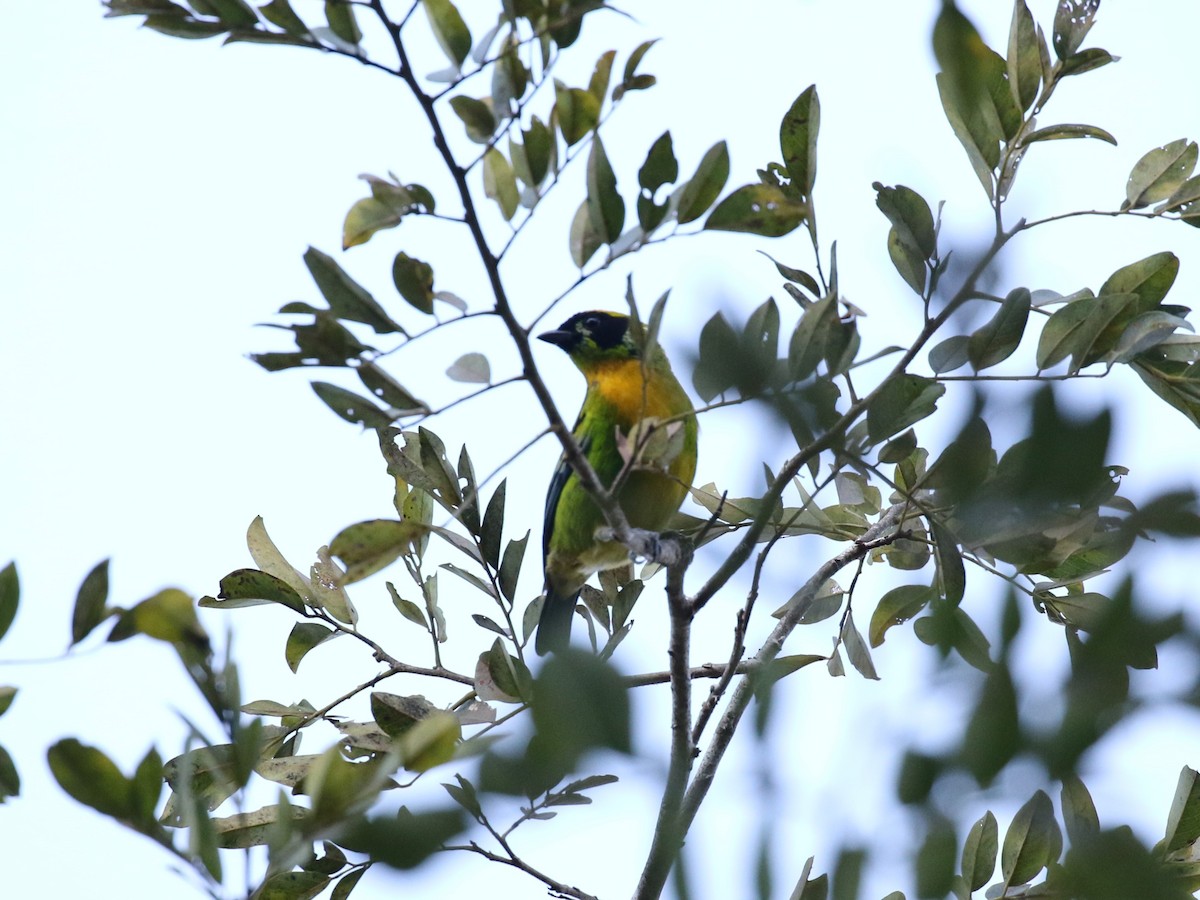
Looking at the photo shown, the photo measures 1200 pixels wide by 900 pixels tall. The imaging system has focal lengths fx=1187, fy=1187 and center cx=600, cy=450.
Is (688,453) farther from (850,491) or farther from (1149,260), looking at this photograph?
(1149,260)

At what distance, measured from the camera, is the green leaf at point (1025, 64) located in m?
2.12

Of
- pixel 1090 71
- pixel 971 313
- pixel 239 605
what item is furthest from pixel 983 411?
pixel 239 605

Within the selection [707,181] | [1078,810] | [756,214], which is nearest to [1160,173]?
[756,214]

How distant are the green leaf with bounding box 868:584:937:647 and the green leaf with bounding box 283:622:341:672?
1.31 metres

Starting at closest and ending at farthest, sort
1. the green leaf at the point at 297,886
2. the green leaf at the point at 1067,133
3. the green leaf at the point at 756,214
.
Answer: the green leaf at the point at 756,214
the green leaf at the point at 1067,133
the green leaf at the point at 297,886

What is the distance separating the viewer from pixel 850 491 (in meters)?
2.93

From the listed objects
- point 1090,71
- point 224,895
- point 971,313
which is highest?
point 1090,71

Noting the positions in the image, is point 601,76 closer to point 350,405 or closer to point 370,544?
→ point 350,405

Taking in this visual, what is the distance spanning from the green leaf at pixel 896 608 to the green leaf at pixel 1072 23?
3.98 ft

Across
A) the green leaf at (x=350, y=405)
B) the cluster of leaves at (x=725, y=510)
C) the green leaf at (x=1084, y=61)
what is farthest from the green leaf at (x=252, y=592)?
the green leaf at (x=1084, y=61)

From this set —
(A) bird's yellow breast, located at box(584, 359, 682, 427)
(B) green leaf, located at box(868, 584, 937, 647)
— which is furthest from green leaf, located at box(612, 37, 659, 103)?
(A) bird's yellow breast, located at box(584, 359, 682, 427)

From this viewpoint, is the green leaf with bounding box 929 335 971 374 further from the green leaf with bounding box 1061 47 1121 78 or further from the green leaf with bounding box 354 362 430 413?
the green leaf with bounding box 354 362 430 413

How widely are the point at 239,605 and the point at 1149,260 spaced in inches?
84.6

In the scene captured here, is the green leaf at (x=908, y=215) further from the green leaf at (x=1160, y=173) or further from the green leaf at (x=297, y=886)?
the green leaf at (x=297, y=886)
